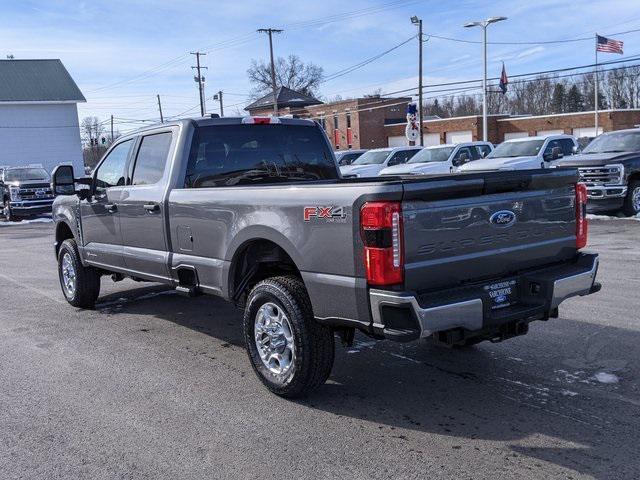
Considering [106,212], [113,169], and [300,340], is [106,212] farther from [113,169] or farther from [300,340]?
[300,340]

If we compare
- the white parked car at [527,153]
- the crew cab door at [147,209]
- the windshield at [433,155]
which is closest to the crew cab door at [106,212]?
the crew cab door at [147,209]

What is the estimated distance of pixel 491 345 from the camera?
570cm

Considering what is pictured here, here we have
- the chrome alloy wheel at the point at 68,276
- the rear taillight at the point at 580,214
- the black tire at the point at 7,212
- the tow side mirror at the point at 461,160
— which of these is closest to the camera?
the rear taillight at the point at 580,214

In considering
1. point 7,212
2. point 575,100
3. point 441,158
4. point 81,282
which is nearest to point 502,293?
point 81,282

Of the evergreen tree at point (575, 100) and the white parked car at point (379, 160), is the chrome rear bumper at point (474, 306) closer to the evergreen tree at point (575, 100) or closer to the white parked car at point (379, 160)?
the white parked car at point (379, 160)

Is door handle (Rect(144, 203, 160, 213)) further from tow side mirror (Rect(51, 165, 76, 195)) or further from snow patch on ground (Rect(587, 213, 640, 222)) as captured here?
snow patch on ground (Rect(587, 213, 640, 222))

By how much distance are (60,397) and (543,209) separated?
3.83m

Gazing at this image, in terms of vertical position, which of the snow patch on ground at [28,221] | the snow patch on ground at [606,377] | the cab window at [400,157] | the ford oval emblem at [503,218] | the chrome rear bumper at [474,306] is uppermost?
the cab window at [400,157]

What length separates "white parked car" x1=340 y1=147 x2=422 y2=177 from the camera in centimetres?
2408

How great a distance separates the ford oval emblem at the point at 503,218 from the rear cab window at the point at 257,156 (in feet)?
7.88

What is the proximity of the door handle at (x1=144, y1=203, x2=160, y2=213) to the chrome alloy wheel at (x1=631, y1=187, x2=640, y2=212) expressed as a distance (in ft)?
39.8

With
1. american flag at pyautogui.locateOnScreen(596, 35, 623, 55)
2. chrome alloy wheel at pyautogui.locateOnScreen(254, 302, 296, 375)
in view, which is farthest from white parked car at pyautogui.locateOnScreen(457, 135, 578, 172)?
american flag at pyautogui.locateOnScreen(596, 35, 623, 55)

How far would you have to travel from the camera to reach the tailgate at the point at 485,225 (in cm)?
386

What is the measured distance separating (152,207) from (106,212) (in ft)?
3.99
